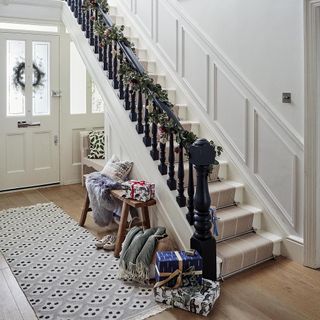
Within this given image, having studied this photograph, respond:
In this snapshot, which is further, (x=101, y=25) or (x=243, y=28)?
(x=101, y=25)

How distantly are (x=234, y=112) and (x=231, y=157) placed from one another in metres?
0.43

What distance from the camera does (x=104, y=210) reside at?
3.93 metres

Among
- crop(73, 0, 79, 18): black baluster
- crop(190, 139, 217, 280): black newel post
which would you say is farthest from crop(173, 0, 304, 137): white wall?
crop(73, 0, 79, 18): black baluster

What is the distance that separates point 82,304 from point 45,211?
2247 mm

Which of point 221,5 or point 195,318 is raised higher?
point 221,5

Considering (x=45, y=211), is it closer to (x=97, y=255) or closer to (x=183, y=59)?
(x=97, y=255)

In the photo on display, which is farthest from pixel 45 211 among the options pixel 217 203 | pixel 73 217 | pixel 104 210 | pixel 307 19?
pixel 307 19

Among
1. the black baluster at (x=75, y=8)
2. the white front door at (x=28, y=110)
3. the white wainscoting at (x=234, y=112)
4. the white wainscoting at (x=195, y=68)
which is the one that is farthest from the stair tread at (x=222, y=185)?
the white front door at (x=28, y=110)

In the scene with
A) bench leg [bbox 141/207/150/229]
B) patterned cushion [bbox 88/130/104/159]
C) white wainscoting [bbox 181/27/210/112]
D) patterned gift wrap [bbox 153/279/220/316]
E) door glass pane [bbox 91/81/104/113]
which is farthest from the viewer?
door glass pane [bbox 91/81/104/113]

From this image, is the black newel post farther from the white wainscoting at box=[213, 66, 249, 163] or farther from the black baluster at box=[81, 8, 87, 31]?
the black baluster at box=[81, 8, 87, 31]

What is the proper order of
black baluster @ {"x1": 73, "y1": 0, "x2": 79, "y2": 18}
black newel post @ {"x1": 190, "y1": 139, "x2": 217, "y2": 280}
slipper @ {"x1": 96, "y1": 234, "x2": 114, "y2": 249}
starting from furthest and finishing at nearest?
black baluster @ {"x1": 73, "y1": 0, "x2": 79, "y2": 18} → slipper @ {"x1": 96, "y1": 234, "x2": 114, "y2": 249} → black newel post @ {"x1": 190, "y1": 139, "x2": 217, "y2": 280}

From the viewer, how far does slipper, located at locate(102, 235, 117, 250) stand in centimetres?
364

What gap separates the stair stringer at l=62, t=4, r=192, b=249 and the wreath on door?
100 cm

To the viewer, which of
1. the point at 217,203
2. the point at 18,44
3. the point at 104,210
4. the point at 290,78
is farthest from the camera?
the point at 18,44
